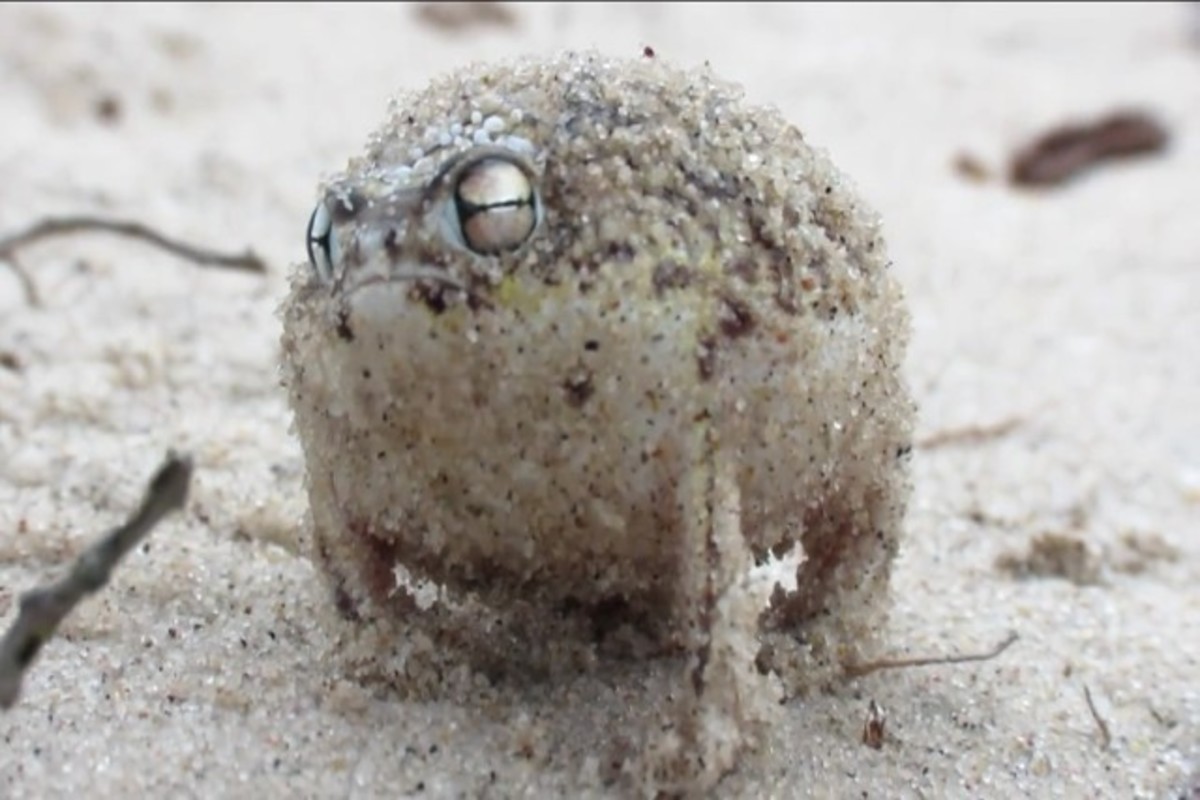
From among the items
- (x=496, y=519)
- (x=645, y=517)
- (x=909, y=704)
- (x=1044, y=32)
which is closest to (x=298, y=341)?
(x=496, y=519)

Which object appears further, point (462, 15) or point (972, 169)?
point (462, 15)

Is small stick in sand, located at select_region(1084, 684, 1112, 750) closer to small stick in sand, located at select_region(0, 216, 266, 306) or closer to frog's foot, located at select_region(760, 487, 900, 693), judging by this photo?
frog's foot, located at select_region(760, 487, 900, 693)

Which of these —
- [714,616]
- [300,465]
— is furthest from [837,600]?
[300,465]

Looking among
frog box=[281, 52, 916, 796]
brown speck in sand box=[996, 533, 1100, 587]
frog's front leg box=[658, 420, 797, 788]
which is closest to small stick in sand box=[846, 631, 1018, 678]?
frog box=[281, 52, 916, 796]

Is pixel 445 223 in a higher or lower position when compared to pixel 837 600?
higher

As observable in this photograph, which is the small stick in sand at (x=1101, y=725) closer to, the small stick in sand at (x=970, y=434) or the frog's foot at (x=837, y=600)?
the frog's foot at (x=837, y=600)

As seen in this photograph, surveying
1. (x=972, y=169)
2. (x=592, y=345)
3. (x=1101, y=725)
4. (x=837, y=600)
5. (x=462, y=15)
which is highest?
(x=462, y=15)

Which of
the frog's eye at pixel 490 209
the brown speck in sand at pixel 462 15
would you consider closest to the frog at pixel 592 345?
the frog's eye at pixel 490 209

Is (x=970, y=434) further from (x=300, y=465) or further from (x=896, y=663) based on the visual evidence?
(x=300, y=465)

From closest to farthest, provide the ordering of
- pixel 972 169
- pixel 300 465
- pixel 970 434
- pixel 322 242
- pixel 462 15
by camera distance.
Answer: pixel 322 242
pixel 300 465
pixel 970 434
pixel 972 169
pixel 462 15
